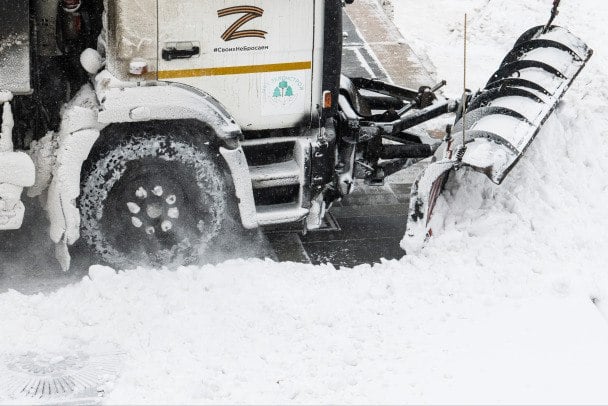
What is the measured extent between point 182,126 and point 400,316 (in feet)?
6.15

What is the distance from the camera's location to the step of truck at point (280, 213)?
6535mm

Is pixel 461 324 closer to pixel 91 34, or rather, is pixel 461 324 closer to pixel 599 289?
pixel 599 289

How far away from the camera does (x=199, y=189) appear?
631 cm

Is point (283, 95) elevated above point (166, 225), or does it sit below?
above

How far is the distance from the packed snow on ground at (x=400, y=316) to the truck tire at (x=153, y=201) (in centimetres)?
22

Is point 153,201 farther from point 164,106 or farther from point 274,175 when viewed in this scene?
point 274,175

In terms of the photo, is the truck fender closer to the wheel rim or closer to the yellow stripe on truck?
the yellow stripe on truck

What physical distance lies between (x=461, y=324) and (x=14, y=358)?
263 centimetres

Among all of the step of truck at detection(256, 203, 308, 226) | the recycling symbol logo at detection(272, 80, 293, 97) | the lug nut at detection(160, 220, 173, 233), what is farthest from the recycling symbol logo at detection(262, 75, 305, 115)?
the lug nut at detection(160, 220, 173, 233)

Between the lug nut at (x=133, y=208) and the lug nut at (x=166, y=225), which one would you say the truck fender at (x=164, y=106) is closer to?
the lug nut at (x=133, y=208)

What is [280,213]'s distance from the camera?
21.6 ft

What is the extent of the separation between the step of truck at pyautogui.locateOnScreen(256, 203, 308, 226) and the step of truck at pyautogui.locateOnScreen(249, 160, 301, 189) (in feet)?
0.59

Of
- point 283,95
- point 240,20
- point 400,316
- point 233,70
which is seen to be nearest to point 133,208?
point 233,70

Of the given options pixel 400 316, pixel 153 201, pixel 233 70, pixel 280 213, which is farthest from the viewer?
pixel 280 213
